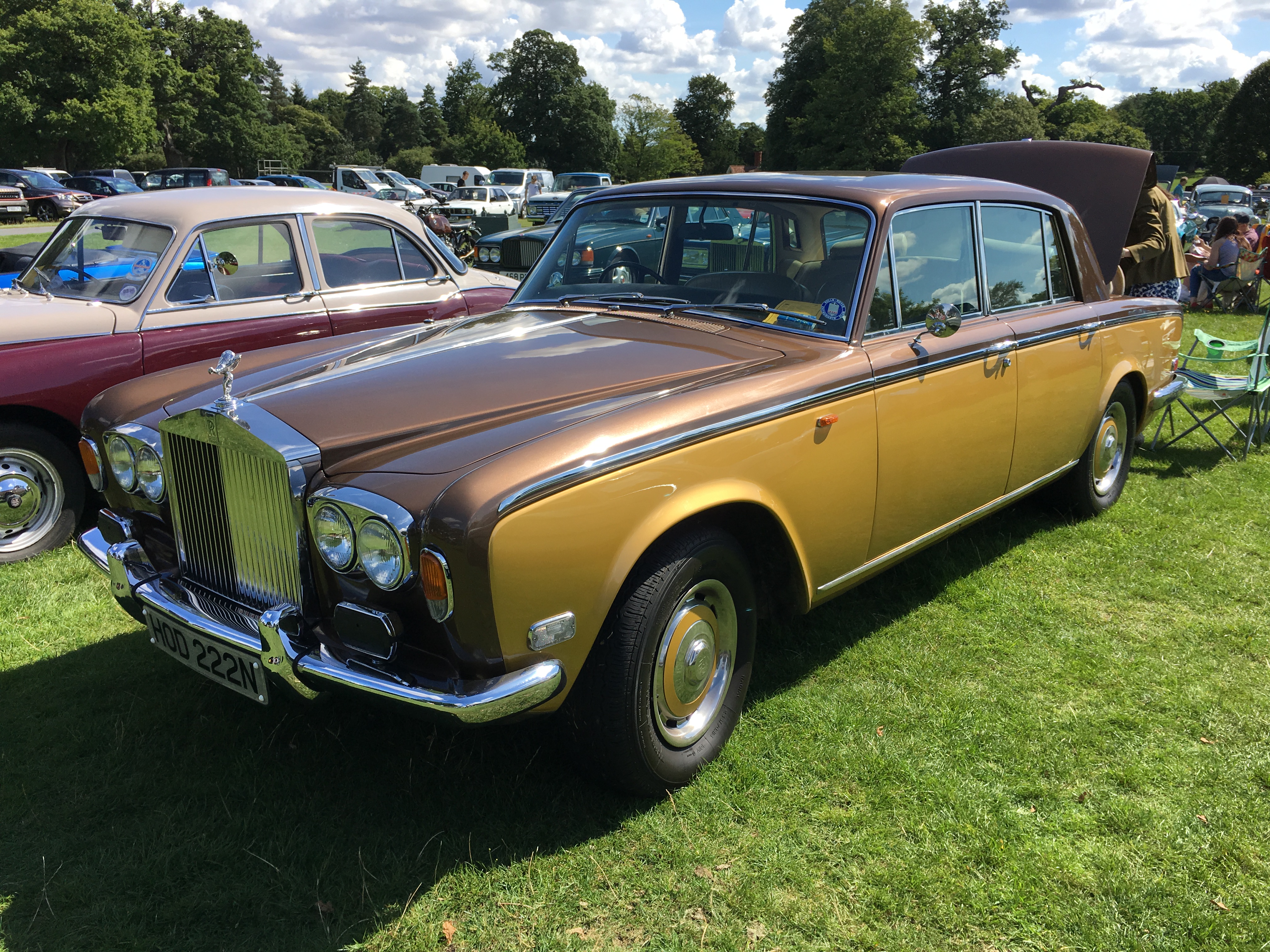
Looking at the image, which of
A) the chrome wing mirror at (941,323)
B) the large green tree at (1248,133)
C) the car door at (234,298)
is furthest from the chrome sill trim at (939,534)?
the large green tree at (1248,133)

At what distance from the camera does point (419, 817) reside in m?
2.74

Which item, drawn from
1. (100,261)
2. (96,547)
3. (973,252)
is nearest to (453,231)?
(100,261)

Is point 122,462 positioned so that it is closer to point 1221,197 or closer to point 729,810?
point 729,810

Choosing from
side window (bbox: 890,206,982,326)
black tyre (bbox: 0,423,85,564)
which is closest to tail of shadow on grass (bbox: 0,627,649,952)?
black tyre (bbox: 0,423,85,564)

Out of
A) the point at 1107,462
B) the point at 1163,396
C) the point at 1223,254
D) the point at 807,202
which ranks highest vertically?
the point at 807,202

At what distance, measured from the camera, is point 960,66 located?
63312 mm

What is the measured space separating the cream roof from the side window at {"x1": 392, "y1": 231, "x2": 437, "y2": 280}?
12 centimetres

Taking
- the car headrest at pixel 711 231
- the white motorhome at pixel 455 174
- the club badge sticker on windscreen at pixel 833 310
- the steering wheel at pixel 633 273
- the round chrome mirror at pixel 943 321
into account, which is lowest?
the round chrome mirror at pixel 943 321

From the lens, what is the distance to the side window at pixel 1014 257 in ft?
13.2

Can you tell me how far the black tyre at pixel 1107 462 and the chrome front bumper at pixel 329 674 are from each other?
362 cm

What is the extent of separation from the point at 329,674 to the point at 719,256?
225 centimetres

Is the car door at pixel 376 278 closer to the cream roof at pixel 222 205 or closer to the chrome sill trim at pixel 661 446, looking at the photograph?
the cream roof at pixel 222 205

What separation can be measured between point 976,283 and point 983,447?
0.73m

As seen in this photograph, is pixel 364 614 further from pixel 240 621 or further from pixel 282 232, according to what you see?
pixel 282 232
